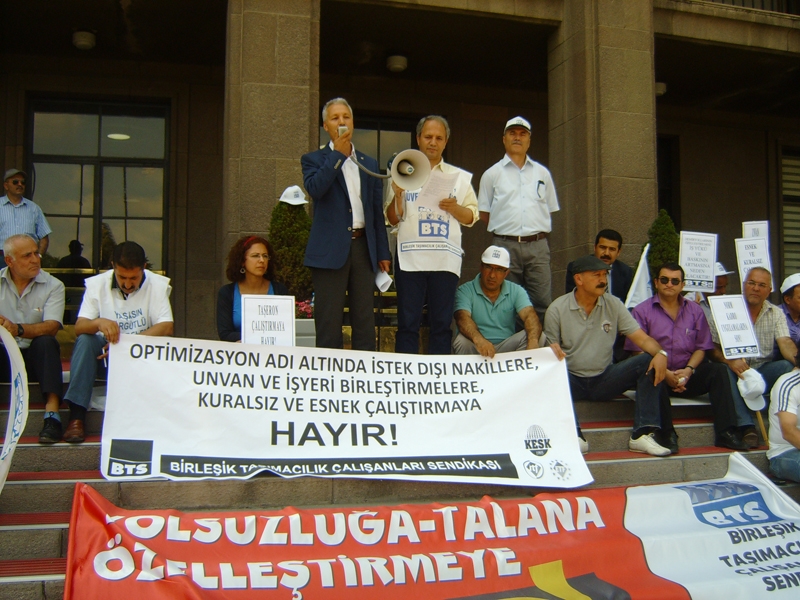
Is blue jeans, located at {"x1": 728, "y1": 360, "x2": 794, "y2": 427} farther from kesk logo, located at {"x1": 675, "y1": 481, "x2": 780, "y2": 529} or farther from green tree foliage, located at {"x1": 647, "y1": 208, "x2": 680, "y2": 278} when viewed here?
green tree foliage, located at {"x1": 647, "y1": 208, "x2": 680, "y2": 278}

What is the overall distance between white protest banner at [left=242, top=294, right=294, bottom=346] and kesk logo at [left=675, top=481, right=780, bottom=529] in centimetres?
278

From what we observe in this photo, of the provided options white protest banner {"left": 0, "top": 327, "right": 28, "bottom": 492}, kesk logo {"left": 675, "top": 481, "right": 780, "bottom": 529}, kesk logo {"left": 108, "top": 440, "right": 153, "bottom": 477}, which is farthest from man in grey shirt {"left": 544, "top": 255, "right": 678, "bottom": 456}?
white protest banner {"left": 0, "top": 327, "right": 28, "bottom": 492}

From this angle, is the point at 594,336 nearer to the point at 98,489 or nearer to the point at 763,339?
the point at 763,339

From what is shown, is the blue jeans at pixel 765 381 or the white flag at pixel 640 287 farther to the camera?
the white flag at pixel 640 287

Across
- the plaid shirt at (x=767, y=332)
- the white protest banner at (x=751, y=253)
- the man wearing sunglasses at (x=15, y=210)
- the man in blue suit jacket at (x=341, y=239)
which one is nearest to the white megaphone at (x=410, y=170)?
the man in blue suit jacket at (x=341, y=239)

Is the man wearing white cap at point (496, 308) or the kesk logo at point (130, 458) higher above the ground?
the man wearing white cap at point (496, 308)

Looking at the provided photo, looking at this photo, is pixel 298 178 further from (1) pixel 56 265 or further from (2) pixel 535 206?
(1) pixel 56 265

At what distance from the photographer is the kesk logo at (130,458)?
445 centimetres

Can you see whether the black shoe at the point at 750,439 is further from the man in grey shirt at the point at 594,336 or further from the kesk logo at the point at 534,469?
the kesk logo at the point at 534,469

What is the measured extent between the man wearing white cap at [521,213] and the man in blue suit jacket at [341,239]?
1.66 m

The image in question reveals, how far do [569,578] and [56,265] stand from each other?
29.0 ft

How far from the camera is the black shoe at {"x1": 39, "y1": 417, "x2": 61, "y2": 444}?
494cm

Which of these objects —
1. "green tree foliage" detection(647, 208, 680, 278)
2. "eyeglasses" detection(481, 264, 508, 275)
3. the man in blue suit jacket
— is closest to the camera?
the man in blue suit jacket

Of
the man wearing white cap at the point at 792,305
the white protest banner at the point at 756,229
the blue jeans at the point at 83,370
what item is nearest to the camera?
the blue jeans at the point at 83,370
